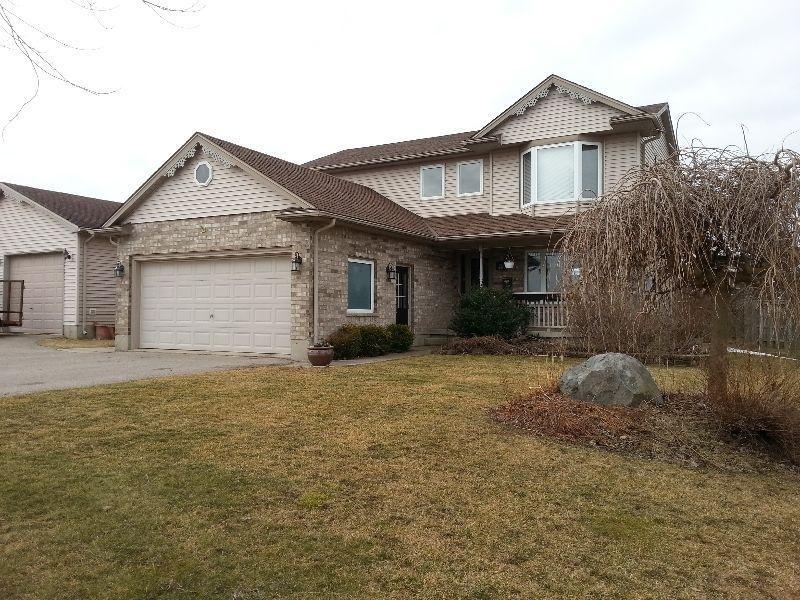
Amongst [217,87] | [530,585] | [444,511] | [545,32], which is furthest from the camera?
[545,32]

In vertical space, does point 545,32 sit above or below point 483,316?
above

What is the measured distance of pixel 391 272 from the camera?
53.2ft

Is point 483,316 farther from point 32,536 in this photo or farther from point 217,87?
point 32,536

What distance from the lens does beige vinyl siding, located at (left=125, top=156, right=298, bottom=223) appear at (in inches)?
567

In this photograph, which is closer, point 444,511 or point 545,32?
point 444,511

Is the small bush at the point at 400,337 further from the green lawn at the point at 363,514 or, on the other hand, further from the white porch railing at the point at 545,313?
Answer: the green lawn at the point at 363,514

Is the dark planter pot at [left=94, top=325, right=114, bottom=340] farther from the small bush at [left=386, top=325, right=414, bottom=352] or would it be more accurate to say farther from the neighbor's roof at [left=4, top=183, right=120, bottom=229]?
the small bush at [left=386, top=325, right=414, bottom=352]

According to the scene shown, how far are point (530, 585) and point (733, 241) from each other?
399cm

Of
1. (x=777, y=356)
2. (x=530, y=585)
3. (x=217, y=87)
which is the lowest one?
(x=530, y=585)

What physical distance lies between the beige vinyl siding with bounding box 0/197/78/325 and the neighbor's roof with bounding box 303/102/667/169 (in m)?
9.03

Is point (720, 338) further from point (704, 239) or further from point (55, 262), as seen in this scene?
point (55, 262)

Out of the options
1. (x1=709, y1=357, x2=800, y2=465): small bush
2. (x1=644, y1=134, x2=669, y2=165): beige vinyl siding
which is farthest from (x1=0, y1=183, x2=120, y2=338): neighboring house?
(x1=709, y1=357, x2=800, y2=465): small bush

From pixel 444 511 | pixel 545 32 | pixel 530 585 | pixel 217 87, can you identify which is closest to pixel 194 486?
pixel 444 511

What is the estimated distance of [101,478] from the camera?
4.82 m
